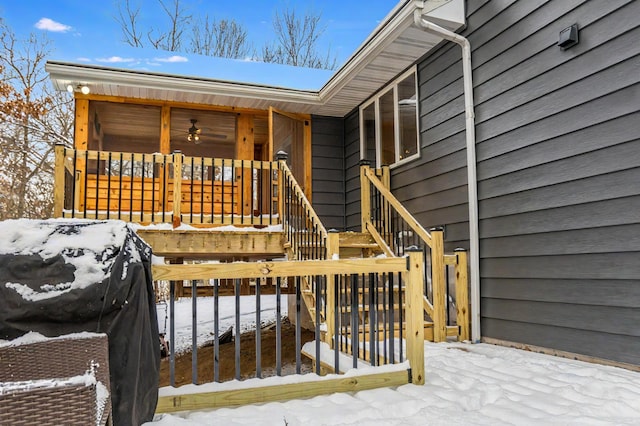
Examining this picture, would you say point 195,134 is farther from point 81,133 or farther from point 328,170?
point 328,170

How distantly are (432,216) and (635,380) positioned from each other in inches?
114

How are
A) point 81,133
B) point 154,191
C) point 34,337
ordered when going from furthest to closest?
point 81,133 < point 154,191 < point 34,337

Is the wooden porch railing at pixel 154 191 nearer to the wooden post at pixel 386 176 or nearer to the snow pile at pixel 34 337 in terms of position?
the wooden post at pixel 386 176

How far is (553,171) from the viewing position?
12.9ft

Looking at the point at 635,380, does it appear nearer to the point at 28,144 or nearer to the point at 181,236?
the point at 181,236

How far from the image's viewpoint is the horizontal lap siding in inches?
132

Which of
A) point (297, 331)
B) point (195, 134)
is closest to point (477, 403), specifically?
point (297, 331)

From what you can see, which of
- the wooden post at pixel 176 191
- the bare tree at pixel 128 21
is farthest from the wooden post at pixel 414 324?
the bare tree at pixel 128 21

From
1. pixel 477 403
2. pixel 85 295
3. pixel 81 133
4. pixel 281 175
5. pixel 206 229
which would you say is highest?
pixel 81 133

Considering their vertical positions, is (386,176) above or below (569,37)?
below

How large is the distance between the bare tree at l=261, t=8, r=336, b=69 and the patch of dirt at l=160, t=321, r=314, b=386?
10707 mm

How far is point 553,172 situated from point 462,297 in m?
1.48

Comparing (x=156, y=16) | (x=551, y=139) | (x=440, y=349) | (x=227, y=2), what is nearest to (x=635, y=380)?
(x=440, y=349)

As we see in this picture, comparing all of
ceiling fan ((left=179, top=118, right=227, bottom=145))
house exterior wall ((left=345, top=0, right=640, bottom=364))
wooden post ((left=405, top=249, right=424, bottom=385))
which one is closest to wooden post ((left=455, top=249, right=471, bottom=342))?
house exterior wall ((left=345, top=0, right=640, bottom=364))
